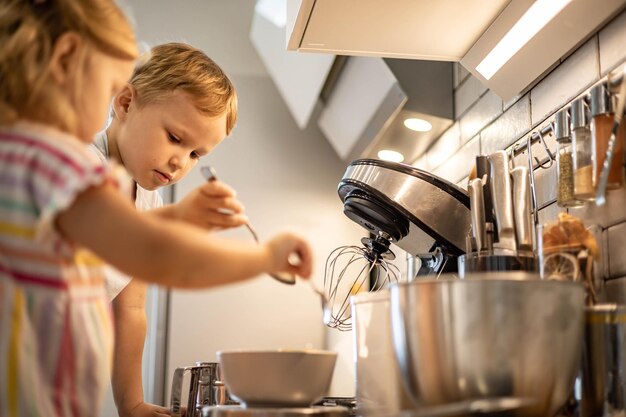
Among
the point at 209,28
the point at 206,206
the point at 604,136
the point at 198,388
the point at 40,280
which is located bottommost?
the point at 198,388

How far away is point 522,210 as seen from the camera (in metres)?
0.96

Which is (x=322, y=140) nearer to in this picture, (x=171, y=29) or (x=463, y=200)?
(x=171, y=29)

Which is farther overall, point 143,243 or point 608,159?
point 608,159

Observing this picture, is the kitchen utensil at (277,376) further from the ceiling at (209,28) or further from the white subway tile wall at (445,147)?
the ceiling at (209,28)

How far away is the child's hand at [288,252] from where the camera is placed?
2.23 ft

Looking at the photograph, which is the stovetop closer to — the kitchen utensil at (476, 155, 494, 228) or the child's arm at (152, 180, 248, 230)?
the child's arm at (152, 180, 248, 230)

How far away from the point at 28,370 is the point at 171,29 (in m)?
2.13

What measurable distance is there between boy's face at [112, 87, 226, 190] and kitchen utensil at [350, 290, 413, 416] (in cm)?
58

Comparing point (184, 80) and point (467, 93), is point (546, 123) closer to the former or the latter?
point (467, 93)

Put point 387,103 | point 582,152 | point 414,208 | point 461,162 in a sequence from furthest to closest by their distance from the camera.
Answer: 1. point 387,103
2. point 461,162
3. point 414,208
4. point 582,152

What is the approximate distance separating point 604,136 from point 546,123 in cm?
28

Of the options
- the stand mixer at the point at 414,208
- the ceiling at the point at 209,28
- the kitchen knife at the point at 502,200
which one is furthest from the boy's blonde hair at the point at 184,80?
the ceiling at the point at 209,28

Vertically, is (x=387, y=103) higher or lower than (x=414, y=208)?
higher

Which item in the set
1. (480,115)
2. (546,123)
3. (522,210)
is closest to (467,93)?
(480,115)
